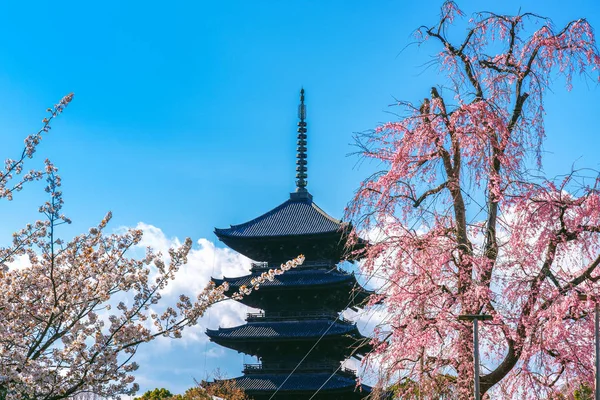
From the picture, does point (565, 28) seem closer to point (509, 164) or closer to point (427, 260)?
point (509, 164)

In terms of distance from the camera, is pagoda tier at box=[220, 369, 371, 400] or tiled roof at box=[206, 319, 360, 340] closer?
pagoda tier at box=[220, 369, 371, 400]

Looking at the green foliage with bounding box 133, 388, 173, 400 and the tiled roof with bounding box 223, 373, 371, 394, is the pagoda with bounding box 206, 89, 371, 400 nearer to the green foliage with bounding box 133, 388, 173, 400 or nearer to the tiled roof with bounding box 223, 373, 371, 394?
the tiled roof with bounding box 223, 373, 371, 394

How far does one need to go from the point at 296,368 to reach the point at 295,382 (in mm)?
543

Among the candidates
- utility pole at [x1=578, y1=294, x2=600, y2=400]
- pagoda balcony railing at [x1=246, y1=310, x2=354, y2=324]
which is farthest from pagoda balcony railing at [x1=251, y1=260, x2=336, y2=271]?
utility pole at [x1=578, y1=294, x2=600, y2=400]

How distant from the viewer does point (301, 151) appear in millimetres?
37000

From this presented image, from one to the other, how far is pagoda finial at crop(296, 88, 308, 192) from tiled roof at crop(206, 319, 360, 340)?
287 inches

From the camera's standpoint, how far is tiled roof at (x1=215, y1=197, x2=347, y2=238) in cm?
3194

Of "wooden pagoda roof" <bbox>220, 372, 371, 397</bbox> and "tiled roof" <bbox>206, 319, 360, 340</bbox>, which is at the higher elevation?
"tiled roof" <bbox>206, 319, 360, 340</bbox>

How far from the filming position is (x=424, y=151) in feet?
36.2

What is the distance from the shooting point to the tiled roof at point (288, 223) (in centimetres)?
3194

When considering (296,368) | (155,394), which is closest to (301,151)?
(296,368)

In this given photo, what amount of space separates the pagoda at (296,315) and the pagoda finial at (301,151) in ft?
8.49

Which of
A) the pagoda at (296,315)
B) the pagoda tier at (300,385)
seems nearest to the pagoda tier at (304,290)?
the pagoda at (296,315)

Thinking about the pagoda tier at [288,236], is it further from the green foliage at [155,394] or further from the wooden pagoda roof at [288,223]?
the green foliage at [155,394]
